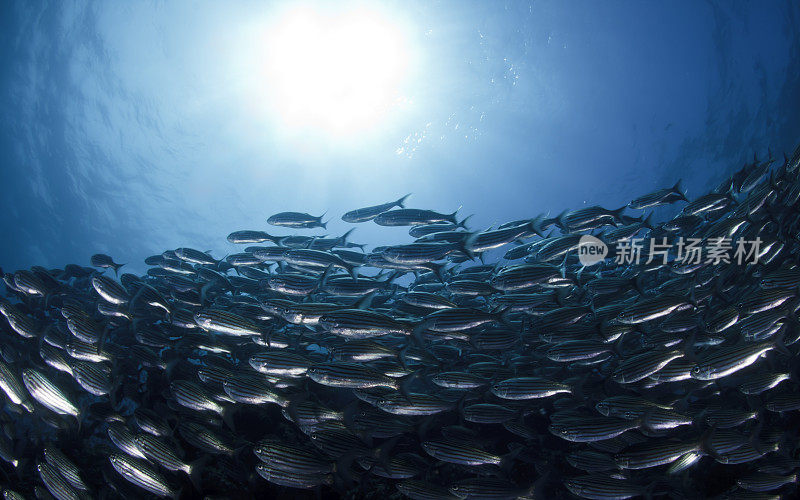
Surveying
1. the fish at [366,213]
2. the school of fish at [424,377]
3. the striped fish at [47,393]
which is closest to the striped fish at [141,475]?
the school of fish at [424,377]

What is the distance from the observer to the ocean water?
5.66 meters

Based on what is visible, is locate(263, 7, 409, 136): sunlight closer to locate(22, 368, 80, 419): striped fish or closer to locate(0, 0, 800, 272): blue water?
locate(0, 0, 800, 272): blue water

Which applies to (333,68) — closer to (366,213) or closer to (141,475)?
(366,213)

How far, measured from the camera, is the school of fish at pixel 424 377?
457 cm

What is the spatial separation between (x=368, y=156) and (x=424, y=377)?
2018 centimetres

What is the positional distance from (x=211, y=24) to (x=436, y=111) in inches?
494

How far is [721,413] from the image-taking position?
5324 millimetres

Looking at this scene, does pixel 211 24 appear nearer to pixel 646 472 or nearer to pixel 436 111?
pixel 436 111

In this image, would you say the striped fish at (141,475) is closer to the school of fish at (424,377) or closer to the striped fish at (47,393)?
the school of fish at (424,377)

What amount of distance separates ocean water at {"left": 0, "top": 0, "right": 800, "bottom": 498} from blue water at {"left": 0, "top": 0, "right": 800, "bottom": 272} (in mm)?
118

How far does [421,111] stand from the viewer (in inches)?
788
